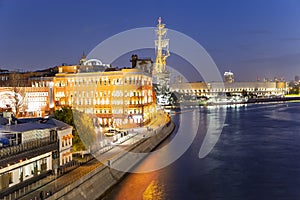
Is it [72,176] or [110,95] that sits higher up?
[110,95]

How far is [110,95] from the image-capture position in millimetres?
16734

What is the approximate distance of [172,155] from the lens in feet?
35.7

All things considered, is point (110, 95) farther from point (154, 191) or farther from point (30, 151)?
point (30, 151)

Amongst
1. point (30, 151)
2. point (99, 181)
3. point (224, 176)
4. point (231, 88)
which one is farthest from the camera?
point (231, 88)

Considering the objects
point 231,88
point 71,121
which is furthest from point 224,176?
point 231,88

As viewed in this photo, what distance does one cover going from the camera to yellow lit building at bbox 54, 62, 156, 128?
1634 centimetres

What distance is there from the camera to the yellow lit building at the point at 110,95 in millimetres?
16344

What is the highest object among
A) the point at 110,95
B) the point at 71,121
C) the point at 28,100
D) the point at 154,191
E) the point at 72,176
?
the point at 110,95

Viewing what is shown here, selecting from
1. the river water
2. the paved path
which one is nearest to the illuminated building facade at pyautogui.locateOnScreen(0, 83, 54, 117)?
the river water

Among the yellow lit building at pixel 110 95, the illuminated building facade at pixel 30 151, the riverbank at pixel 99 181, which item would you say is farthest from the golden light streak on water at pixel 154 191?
the yellow lit building at pixel 110 95

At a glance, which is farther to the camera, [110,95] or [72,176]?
[110,95]

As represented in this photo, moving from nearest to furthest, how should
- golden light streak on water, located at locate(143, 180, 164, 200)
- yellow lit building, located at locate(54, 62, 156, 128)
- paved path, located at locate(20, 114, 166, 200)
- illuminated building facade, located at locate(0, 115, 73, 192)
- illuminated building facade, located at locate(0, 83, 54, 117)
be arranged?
paved path, located at locate(20, 114, 166, 200) < illuminated building facade, located at locate(0, 115, 73, 192) < golden light streak on water, located at locate(143, 180, 164, 200) < illuminated building facade, located at locate(0, 83, 54, 117) < yellow lit building, located at locate(54, 62, 156, 128)

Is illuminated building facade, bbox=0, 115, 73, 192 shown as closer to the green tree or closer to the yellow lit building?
the green tree

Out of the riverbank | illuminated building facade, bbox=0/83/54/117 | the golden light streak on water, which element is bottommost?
the golden light streak on water
